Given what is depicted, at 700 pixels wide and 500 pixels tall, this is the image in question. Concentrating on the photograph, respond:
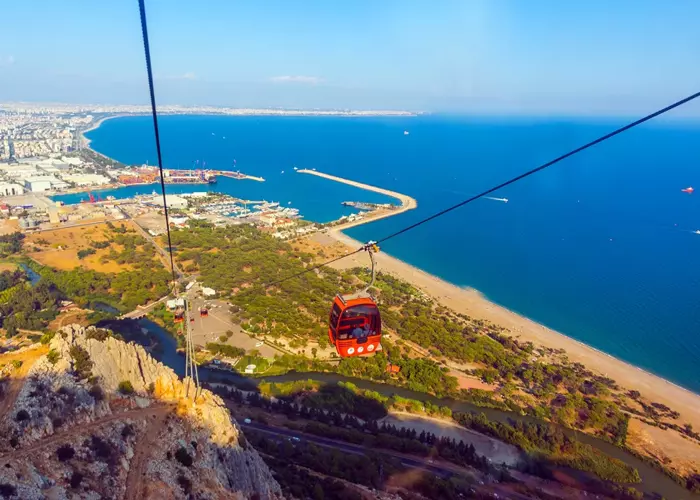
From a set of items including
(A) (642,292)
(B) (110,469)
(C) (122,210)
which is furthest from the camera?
(C) (122,210)

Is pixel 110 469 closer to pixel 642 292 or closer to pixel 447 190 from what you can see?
pixel 642 292

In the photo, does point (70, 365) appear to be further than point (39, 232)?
No

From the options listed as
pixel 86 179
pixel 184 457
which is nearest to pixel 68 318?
pixel 184 457

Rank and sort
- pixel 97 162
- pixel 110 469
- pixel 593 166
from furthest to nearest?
pixel 593 166, pixel 97 162, pixel 110 469

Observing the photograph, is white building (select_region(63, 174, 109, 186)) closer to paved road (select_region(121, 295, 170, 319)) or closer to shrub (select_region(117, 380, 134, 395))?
paved road (select_region(121, 295, 170, 319))

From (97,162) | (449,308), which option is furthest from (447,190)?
(97,162)

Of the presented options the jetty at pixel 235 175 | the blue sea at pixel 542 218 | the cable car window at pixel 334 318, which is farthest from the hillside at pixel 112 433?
the jetty at pixel 235 175

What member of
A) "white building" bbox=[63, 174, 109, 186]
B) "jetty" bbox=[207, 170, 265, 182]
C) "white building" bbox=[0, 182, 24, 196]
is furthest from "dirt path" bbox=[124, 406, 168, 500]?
"jetty" bbox=[207, 170, 265, 182]
